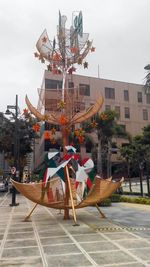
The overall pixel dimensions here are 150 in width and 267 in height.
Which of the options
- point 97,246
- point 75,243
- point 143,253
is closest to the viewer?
point 143,253

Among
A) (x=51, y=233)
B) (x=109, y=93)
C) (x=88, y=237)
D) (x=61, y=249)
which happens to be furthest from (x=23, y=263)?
(x=109, y=93)

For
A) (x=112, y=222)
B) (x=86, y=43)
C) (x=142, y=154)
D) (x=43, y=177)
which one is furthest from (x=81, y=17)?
(x=142, y=154)

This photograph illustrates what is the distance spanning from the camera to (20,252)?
761cm

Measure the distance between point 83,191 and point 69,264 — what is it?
6654mm

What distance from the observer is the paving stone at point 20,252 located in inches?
289

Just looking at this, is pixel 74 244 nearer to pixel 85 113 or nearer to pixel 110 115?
pixel 85 113

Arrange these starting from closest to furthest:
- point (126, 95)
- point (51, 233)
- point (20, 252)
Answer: point (20, 252) → point (51, 233) → point (126, 95)

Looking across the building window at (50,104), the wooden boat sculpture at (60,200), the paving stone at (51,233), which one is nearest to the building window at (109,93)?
the building window at (50,104)

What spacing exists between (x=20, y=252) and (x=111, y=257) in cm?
218

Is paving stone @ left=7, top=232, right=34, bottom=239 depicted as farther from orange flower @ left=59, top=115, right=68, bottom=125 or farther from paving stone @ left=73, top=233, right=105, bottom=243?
orange flower @ left=59, top=115, right=68, bottom=125

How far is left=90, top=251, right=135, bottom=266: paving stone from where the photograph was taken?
659cm

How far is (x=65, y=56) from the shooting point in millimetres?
14648

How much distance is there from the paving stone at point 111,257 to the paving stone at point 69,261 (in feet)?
0.82

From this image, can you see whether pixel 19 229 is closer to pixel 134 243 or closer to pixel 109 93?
pixel 134 243
